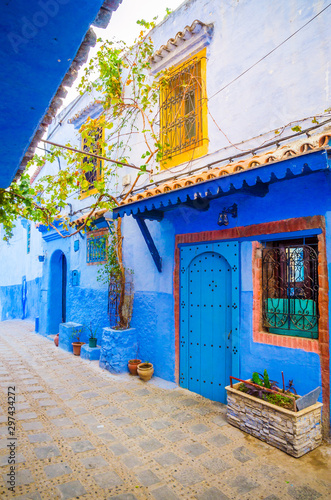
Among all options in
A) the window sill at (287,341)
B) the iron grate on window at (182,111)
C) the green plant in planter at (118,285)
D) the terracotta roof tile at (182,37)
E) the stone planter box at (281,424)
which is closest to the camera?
the stone planter box at (281,424)

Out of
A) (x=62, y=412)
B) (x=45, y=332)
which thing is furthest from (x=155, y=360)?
(x=45, y=332)

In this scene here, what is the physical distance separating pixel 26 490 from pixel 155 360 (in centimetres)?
360

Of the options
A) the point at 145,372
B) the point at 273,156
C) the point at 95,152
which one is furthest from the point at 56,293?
the point at 273,156

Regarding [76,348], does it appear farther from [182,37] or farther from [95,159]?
[182,37]

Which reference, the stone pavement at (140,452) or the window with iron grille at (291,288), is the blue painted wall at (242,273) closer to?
the window with iron grille at (291,288)

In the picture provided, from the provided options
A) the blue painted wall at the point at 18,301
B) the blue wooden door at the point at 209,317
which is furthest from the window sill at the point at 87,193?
the blue painted wall at the point at 18,301

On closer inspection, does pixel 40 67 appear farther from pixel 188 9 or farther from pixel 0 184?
pixel 188 9

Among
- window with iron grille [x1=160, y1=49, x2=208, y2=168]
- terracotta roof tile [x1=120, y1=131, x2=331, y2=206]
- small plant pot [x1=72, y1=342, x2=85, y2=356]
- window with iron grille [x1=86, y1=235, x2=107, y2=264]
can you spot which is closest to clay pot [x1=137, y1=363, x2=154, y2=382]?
small plant pot [x1=72, y1=342, x2=85, y2=356]

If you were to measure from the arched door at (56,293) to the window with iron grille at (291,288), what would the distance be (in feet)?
28.0

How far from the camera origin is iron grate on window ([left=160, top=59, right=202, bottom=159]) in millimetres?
5992

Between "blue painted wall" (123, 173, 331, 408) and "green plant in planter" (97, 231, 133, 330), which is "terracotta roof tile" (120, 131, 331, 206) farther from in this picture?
"green plant in planter" (97, 231, 133, 330)

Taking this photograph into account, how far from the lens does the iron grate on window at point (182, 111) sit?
19.7ft

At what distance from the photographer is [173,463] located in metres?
3.63

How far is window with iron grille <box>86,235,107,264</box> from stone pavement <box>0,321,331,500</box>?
3385 mm
